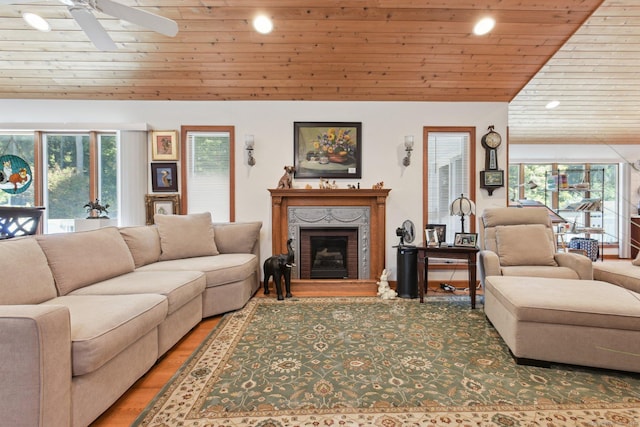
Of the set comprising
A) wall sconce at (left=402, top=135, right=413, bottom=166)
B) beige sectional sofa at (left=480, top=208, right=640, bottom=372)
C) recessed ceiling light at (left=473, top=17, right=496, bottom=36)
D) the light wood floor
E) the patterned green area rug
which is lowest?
the light wood floor

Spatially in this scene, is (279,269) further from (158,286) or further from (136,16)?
(136,16)

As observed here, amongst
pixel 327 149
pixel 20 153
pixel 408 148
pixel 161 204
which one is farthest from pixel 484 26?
pixel 20 153

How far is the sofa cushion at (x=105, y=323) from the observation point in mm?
1351

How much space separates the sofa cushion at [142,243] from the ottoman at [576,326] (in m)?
3.26

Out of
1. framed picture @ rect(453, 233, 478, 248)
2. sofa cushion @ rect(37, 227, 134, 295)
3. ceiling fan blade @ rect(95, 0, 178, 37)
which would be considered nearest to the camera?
sofa cushion @ rect(37, 227, 134, 295)

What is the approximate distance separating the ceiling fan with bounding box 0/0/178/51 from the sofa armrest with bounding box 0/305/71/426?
2.10 metres

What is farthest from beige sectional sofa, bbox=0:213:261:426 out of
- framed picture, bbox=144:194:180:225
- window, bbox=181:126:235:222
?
framed picture, bbox=144:194:180:225

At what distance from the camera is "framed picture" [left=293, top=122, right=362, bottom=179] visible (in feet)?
13.2

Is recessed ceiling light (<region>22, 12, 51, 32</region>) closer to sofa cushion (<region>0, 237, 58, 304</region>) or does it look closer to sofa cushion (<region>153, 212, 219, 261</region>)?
sofa cushion (<region>153, 212, 219, 261</region>)

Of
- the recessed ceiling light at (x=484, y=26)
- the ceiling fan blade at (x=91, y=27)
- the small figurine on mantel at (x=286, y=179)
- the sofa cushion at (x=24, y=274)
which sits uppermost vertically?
the recessed ceiling light at (x=484, y=26)

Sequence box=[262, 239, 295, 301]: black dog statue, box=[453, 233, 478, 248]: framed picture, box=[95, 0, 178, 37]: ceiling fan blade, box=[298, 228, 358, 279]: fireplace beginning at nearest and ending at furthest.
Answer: box=[95, 0, 178, 37]: ceiling fan blade < box=[453, 233, 478, 248]: framed picture < box=[262, 239, 295, 301]: black dog statue < box=[298, 228, 358, 279]: fireplace

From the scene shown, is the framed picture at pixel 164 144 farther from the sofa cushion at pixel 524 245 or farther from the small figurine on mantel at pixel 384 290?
the sofa cushion at pixel 524 245

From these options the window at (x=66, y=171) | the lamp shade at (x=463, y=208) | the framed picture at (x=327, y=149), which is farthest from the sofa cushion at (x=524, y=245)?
the window at (x=66, y=171)

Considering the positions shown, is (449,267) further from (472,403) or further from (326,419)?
(326,419)
